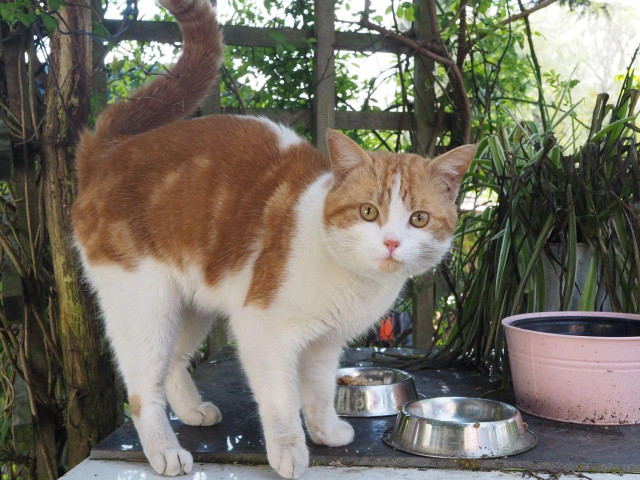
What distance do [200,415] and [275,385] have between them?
398 mm

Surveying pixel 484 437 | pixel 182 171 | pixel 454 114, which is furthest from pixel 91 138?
pixel 454 114

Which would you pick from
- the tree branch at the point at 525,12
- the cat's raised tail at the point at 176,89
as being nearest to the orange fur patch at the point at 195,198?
the cat's raised tail at the point at 176,89

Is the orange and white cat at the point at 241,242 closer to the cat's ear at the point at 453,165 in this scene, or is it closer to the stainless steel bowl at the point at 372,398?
the cat's ear at the point at 453,165

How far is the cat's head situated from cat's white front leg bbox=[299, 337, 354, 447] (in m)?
0.31

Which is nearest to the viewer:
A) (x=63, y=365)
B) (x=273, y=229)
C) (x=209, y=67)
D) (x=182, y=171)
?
(x=273, y=229)

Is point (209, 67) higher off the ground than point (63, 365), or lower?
higher

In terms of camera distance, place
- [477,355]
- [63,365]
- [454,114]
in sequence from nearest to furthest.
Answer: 1. [63,365]
2. [477,355]
3. [454,114]

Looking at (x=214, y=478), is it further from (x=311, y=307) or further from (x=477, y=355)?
(x=477, y=355)

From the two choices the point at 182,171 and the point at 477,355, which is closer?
the point at 182,171

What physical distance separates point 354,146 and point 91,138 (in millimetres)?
773

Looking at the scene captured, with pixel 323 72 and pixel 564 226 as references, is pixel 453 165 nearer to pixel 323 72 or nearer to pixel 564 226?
pixel 564 226

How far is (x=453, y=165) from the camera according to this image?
158 cm

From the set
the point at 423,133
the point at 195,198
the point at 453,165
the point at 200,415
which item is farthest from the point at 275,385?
the point at 423,133

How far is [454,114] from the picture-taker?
9.48ft
